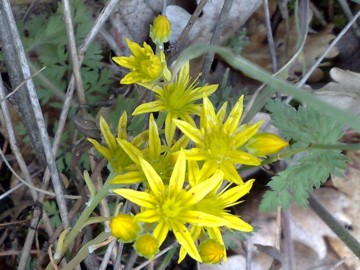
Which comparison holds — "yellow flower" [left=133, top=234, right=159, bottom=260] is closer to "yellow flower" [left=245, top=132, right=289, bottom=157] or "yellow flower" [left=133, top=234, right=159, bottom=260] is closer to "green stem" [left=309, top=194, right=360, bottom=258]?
"yellow flower" [left=245, top=132, right=289, bottom=157]

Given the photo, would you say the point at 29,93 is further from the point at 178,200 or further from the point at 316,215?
the point at 316,215

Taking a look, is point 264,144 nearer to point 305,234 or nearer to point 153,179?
point 153,179

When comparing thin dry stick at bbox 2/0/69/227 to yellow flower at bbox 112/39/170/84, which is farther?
thin dry stick at bbox 2/0/69/227

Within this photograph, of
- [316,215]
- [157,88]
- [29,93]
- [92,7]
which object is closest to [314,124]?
[157,88]

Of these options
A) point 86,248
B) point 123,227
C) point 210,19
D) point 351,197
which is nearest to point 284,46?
point 210,19

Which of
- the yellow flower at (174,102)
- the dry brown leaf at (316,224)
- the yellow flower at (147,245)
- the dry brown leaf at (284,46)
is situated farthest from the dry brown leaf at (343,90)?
the yellow flower at (147,245)

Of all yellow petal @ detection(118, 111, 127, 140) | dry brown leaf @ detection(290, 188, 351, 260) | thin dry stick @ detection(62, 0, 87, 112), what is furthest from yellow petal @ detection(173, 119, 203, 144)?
dry brown leaf @ detection(290, 188, 351, 260)

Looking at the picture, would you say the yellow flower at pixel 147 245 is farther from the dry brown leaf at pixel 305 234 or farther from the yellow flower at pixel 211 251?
the dry brown leaf at pixel 305 234
